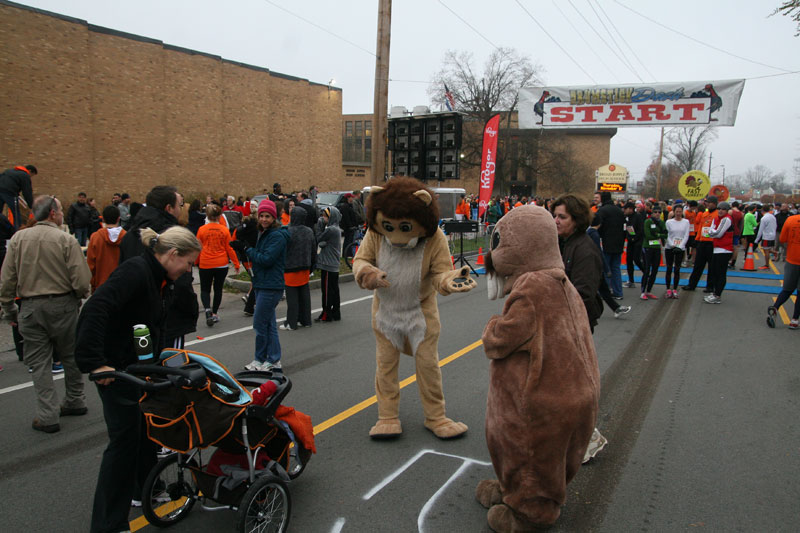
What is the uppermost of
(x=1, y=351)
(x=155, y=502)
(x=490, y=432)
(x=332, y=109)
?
(x=332, y=109)

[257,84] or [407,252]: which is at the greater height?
[257,84]

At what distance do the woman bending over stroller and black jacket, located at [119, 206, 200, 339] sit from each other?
0.71 metres

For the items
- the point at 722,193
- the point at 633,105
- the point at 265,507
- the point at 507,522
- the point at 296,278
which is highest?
the point at 633,105

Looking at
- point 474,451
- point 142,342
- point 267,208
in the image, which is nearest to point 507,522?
point 474,451

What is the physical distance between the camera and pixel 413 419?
Result: 4695 mm

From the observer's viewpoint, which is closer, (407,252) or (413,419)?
(407,252)

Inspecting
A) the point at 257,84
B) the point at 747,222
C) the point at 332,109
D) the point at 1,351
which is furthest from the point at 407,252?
the point at 332,109

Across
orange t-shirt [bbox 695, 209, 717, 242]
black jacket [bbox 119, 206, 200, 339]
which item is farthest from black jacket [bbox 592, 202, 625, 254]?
black jacket [bbox 119, 206, 200, 339]

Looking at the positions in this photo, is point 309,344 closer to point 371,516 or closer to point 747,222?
point 371,516

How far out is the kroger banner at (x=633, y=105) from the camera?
16391 mm

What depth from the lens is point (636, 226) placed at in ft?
36.7

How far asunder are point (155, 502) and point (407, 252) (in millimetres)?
2399

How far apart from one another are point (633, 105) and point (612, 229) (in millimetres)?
9138

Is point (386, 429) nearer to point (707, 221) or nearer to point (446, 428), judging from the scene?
point (446, 428)
